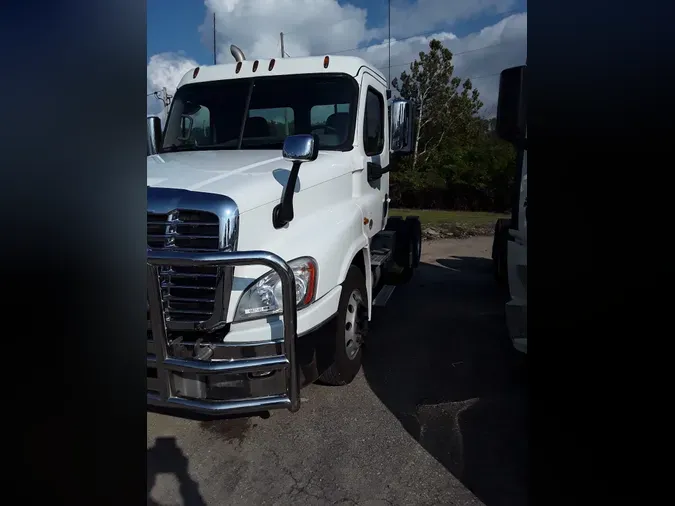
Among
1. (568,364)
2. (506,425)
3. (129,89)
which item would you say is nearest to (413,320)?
(506,425)

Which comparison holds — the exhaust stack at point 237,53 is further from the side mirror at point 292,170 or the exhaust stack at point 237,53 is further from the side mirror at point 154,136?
the side mirror at point 292,170

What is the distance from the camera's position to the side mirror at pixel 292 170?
3.04 m

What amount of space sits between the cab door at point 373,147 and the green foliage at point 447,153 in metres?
1.88

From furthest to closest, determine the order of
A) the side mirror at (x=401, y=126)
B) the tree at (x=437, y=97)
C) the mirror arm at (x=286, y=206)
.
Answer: the tree at (x=437, y=97) < the side mirror at (x=401, y=126) < the mirror arm at (x=286, y=206)

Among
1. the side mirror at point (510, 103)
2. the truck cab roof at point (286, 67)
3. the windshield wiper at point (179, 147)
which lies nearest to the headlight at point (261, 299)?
the side mirror at point (510, 103)

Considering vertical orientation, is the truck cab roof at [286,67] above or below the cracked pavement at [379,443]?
above

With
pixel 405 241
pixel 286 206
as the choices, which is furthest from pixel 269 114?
pixel 405 241

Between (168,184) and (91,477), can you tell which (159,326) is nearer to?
(168,184)

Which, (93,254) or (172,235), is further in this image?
(172,235)

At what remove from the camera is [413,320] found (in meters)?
5.61

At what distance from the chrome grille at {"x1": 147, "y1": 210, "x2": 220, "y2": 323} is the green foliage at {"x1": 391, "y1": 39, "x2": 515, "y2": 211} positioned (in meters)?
4.83

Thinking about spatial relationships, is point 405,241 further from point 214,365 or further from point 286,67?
point 214,365

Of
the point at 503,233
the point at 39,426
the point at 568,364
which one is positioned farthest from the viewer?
the point at 503,233

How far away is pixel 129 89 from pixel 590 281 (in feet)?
2.51
